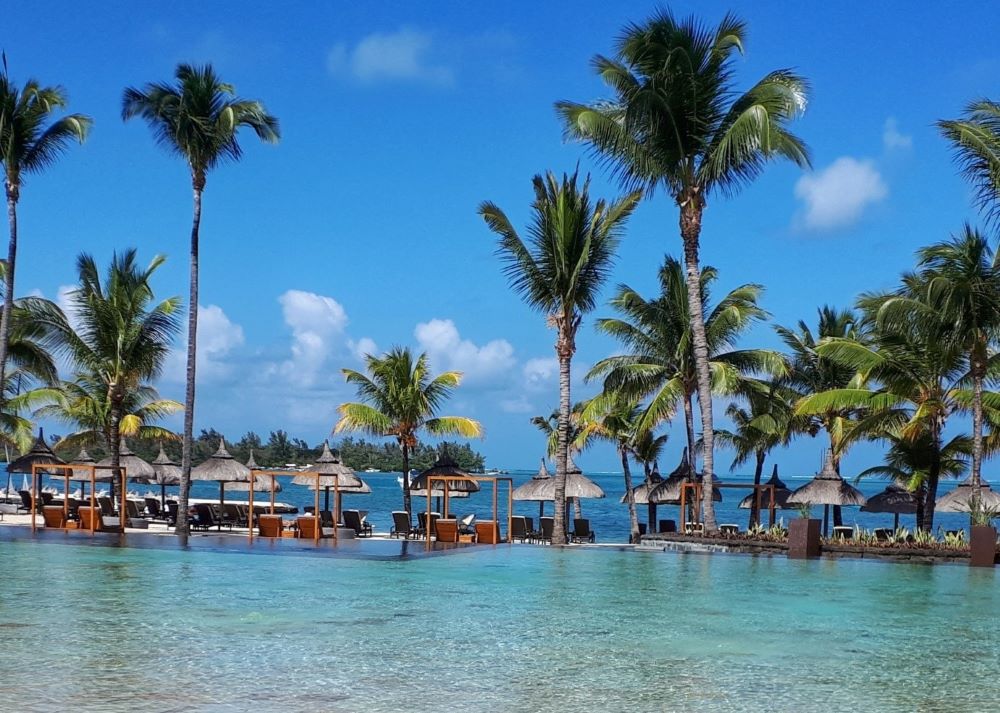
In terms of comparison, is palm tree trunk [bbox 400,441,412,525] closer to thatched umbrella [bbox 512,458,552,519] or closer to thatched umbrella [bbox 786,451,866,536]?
thatched umbrella [bbox 512,458,552,519]

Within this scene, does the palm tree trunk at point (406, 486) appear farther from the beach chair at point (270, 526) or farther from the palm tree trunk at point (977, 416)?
the palm tree trunk at point (977, 416)

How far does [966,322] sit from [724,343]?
25.9 feet

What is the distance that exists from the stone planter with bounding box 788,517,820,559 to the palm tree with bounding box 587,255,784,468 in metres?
6.58

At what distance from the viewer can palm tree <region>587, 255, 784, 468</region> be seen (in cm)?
2928

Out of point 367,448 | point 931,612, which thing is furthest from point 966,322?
point 367,448

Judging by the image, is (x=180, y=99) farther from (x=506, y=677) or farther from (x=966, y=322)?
(x=506, y=677)

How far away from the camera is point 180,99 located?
2655 centimetres

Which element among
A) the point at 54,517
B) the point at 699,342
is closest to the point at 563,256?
the point at 699,342

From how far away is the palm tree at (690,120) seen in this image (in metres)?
24.0

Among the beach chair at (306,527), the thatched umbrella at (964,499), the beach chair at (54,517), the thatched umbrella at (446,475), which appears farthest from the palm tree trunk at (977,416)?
the beach chair at (54,517)

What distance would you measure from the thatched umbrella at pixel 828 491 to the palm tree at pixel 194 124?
50.5ft

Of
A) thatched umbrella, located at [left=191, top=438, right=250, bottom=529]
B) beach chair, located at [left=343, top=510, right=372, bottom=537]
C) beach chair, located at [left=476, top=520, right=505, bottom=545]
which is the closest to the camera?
beach chair, located at [left=476, top=520, right=505, bottom=545]

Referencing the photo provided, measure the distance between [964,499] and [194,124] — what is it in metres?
20.0

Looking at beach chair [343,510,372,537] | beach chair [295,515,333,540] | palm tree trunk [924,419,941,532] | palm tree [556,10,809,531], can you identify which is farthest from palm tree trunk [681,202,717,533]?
beach chair [343,510,372,537]
